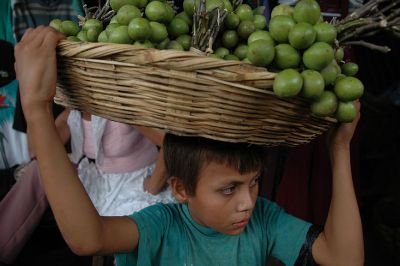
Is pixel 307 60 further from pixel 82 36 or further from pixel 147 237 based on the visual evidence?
pixel 147 237

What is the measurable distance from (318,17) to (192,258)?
0.84 meters

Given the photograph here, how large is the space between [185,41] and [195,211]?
582 millimetres

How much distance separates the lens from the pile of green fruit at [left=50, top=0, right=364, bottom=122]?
2.96 feet

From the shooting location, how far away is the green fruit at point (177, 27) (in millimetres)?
1134

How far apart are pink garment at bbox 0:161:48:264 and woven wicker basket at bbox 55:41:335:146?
6.65 ft

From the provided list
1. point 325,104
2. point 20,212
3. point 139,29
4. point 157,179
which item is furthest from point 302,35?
point 20,212

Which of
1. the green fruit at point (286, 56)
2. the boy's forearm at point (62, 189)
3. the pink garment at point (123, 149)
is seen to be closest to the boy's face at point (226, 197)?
the boy's forearm at point (62, 189)

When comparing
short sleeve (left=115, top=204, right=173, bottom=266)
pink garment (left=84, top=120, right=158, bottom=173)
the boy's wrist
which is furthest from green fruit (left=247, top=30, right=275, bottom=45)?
pink garment (left=84, top=120, right=158, bottom=173)

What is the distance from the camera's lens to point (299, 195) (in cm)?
248

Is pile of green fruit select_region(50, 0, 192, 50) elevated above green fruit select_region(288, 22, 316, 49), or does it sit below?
below

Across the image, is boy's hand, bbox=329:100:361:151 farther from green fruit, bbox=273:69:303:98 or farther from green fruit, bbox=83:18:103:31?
green fruit, bbox=83:18:103:31

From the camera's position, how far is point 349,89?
0.93 meters

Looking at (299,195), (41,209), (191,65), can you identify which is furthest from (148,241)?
(41,209)

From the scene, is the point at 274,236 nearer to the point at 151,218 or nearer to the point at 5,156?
the point at 151,218
